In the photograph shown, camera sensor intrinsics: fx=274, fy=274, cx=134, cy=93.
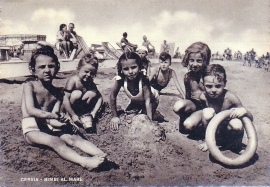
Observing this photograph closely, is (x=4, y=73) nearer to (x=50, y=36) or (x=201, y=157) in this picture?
(x=50, y=36)

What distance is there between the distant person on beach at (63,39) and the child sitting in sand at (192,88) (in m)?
1.79

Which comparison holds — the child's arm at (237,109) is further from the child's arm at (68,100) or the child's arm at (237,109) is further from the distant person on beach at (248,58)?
the child's arm at (68,100)

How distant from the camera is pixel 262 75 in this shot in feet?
14.1

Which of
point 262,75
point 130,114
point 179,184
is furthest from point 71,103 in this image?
point 262,75

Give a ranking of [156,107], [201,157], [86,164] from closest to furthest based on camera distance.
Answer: [86,164], [201,157], [156,107]

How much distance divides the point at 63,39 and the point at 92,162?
6.23 ft

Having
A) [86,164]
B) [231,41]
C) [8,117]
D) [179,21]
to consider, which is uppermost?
[179,21]

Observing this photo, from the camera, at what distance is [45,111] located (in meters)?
3.69

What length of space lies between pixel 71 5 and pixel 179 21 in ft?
5.38

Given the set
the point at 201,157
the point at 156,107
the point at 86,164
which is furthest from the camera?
the point at 156,107

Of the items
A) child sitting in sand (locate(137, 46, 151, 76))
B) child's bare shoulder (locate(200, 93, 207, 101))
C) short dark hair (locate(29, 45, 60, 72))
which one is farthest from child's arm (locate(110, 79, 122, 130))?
child's bare shoulder (locate(200, 93, 207, 101))

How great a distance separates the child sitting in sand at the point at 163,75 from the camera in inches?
161

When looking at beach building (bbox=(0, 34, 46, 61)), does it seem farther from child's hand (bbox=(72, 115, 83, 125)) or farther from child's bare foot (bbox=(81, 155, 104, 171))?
child's bare foot (bbox=(81, 155, 104, 171))

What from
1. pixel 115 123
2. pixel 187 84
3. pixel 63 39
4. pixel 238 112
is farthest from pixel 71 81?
pixel 238 112
